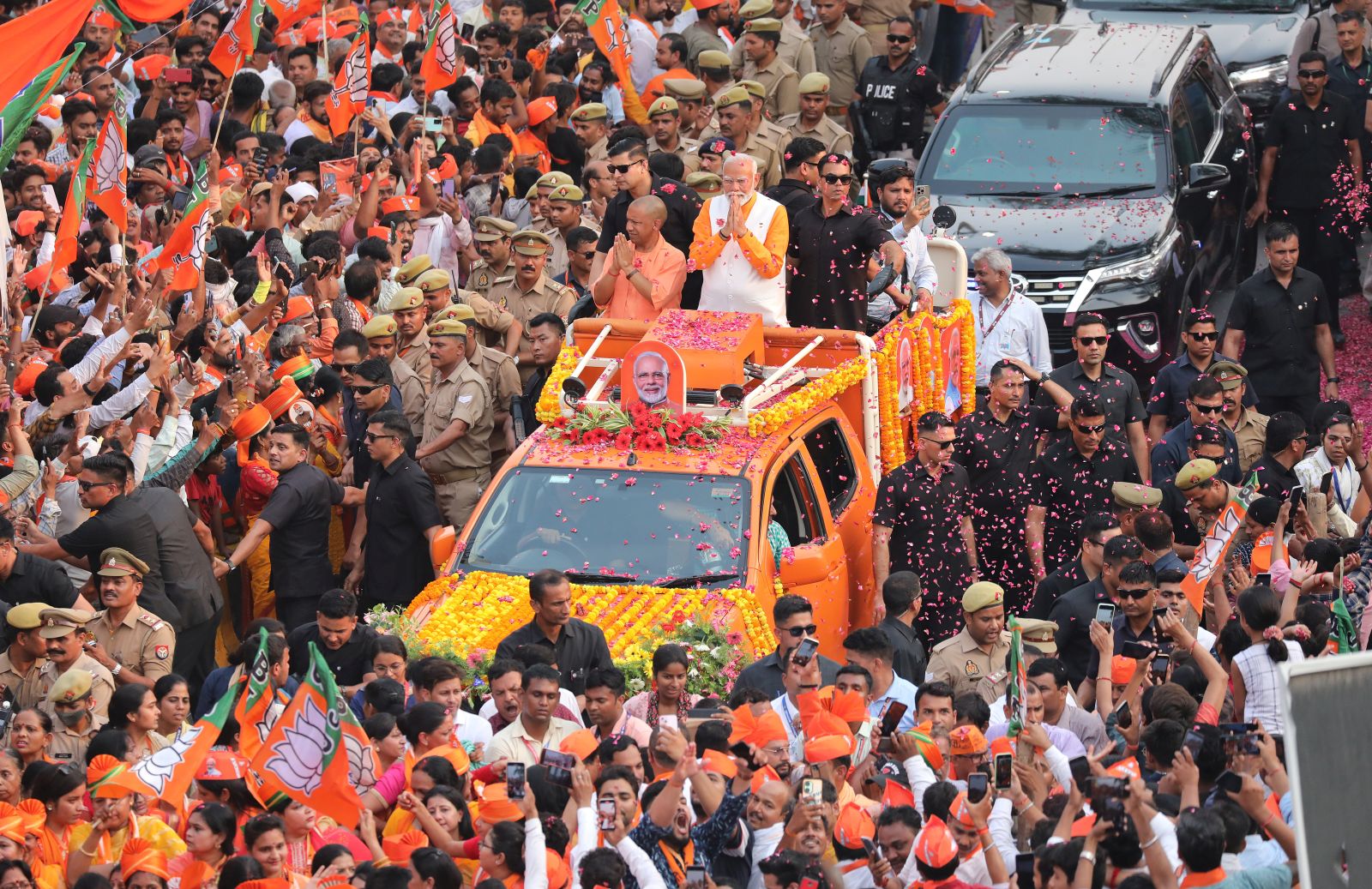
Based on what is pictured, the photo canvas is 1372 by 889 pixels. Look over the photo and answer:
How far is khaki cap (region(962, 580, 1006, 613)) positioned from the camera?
35.8ft

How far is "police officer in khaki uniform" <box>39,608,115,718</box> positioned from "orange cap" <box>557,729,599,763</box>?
2.47m

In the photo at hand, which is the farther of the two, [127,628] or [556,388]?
[556,388]

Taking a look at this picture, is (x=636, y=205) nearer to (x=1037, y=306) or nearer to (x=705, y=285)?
(x=705, y=285)

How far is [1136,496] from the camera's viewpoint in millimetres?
12227

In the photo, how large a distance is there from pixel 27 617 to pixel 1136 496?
5855 mm

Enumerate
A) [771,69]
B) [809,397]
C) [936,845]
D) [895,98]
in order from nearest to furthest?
1. [936,845]
2. [809,397]
3. [771,69]
4. [895,98]

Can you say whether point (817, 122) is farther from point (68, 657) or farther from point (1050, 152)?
point (68, 657)

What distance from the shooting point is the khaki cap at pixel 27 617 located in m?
10.3

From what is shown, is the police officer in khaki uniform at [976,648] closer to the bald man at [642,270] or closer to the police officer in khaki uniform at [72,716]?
the bald man at [642,270]

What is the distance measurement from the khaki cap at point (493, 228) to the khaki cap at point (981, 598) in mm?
5535

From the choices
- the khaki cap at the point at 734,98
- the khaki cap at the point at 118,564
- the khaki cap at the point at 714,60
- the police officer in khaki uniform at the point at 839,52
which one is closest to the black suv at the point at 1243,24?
the police officer in khaki uniform at the point at 839,52

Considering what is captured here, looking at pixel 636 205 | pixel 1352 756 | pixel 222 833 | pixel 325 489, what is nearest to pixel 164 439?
pixel 325 489

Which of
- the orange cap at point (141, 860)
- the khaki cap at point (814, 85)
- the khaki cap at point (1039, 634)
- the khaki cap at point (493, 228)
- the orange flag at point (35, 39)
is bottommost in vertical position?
the khaki cap at point (1039, 634)

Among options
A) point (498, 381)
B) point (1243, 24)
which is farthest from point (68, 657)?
point (1243, 24)
